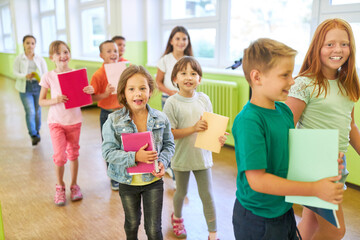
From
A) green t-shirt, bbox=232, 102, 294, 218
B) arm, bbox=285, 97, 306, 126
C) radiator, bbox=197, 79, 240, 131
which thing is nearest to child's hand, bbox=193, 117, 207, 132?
arm, bbox=285, 97, 306, 126

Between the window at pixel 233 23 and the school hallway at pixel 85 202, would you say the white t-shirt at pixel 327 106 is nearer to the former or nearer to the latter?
the school hallway at pixel 85 202

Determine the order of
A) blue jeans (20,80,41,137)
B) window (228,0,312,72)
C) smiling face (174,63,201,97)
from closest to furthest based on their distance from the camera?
smiling face (174,63,201,97) → window (228,0,312,72) → blue jeans (20,80,41,137)

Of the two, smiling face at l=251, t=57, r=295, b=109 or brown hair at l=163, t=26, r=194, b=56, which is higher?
brown hair at l=163, t=26, r=194, b=56

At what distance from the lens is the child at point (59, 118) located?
8.33 feet

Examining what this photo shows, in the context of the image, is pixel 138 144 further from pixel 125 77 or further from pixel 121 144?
pixel 125 77

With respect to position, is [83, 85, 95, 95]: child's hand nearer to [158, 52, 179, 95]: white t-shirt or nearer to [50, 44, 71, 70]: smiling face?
[50, 44, 71, 70]: smiling face

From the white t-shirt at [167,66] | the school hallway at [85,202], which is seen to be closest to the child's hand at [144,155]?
the school hallway at [85,202]

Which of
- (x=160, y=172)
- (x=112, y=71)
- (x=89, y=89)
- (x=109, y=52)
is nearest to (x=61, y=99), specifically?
(x=89, y=89)

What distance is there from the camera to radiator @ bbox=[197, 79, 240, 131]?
12.3 feet

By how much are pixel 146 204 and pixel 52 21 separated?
8767mm

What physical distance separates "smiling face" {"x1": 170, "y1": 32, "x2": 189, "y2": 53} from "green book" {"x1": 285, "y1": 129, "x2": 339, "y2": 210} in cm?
197

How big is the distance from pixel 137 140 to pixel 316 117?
2.72 feet

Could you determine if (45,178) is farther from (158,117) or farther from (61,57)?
(158,117)

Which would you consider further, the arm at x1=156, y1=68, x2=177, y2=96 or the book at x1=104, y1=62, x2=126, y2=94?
the arm at x1=156, y1=68, x2=177, y2=96
